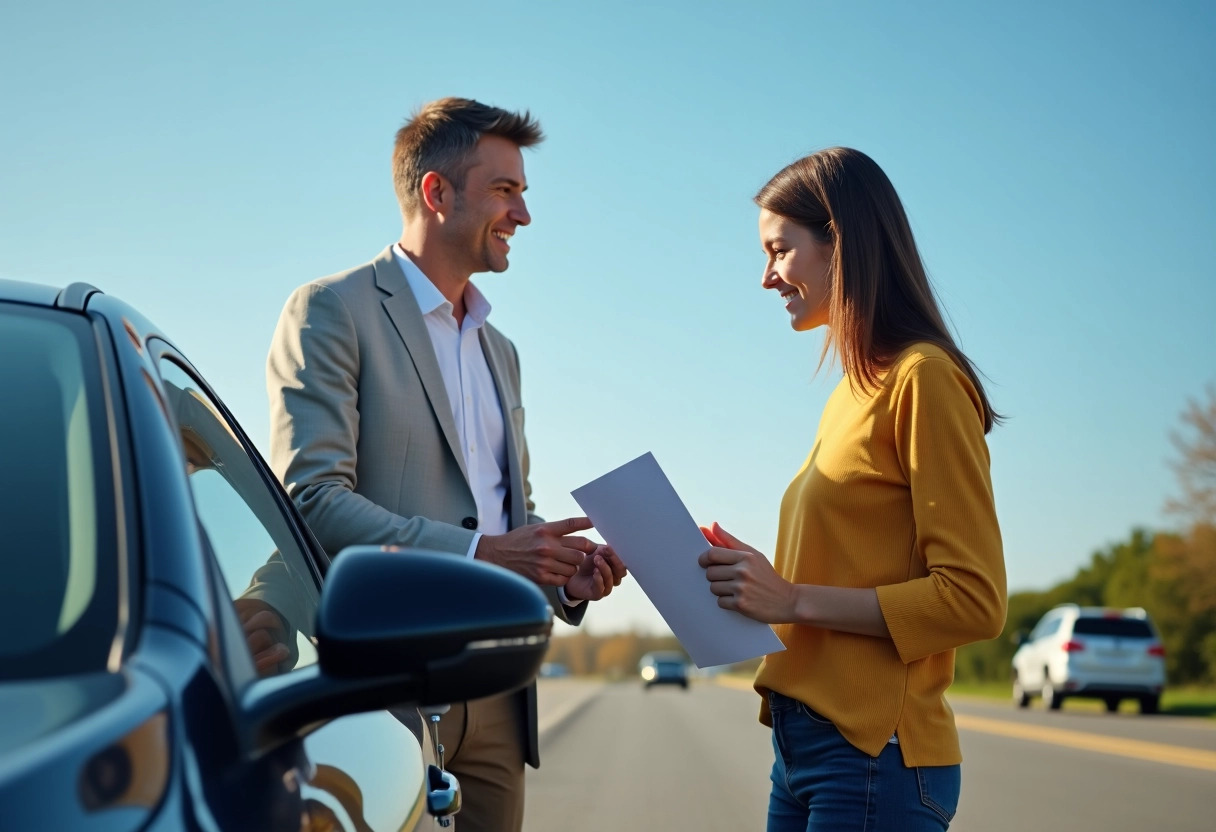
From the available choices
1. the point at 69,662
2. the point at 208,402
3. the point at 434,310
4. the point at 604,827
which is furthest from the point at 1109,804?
the point at 69,662

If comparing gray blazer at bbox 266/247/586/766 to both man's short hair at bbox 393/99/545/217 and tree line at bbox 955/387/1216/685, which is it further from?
tree line at bbox 955/387/1216/685

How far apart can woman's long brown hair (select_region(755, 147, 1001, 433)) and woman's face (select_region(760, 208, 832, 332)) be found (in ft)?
0.09

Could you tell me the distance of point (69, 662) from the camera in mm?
1202

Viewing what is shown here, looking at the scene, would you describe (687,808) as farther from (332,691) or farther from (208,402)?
(332,691)

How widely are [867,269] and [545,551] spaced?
1.13 meters

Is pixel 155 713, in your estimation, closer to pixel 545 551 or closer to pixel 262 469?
pixel 262 469

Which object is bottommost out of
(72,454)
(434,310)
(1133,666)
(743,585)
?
(1133,666)

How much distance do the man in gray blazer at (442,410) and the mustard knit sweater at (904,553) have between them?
84 centimetres

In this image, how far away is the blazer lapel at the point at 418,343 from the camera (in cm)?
380

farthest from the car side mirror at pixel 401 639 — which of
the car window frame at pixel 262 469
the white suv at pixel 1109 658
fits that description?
the white suv at pixel 1109 658

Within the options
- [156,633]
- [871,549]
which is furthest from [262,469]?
[871,549]

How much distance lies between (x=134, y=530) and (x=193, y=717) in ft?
0.78

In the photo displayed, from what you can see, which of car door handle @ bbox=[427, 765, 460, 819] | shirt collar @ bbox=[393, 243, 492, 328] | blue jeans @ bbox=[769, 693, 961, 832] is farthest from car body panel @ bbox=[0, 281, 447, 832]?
shirt collar @ bbox=[393, 243, 492, 328]

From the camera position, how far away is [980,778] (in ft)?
38.5
